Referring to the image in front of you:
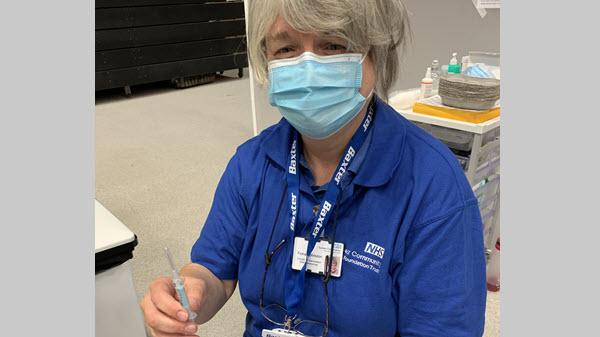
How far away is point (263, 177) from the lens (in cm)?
107

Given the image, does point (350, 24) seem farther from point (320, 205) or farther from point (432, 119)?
point (432, 119)

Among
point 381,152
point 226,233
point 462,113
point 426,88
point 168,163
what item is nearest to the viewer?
point 381,152

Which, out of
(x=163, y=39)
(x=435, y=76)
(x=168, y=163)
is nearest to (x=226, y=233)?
(x=435, y=76)

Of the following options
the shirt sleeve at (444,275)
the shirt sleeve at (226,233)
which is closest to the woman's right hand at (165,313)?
A: the shirt sleeve at (226,233)

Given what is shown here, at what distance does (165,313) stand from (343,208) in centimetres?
42

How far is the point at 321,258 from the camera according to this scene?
97cm

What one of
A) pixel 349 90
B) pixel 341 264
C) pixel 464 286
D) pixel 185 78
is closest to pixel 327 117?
pixel 349 90

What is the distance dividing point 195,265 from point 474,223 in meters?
0.65

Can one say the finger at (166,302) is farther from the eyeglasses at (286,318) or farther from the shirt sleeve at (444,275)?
the shirt sleeve at (444,275)

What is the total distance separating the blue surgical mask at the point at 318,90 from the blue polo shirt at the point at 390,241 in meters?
0.09

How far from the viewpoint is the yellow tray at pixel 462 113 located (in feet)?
5.76

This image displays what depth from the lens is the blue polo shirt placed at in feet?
2.95

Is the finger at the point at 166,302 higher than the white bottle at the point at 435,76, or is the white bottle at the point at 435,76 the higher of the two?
the white bottle at the point at 435,76

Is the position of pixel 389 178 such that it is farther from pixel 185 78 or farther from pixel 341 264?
pixel 185 78
